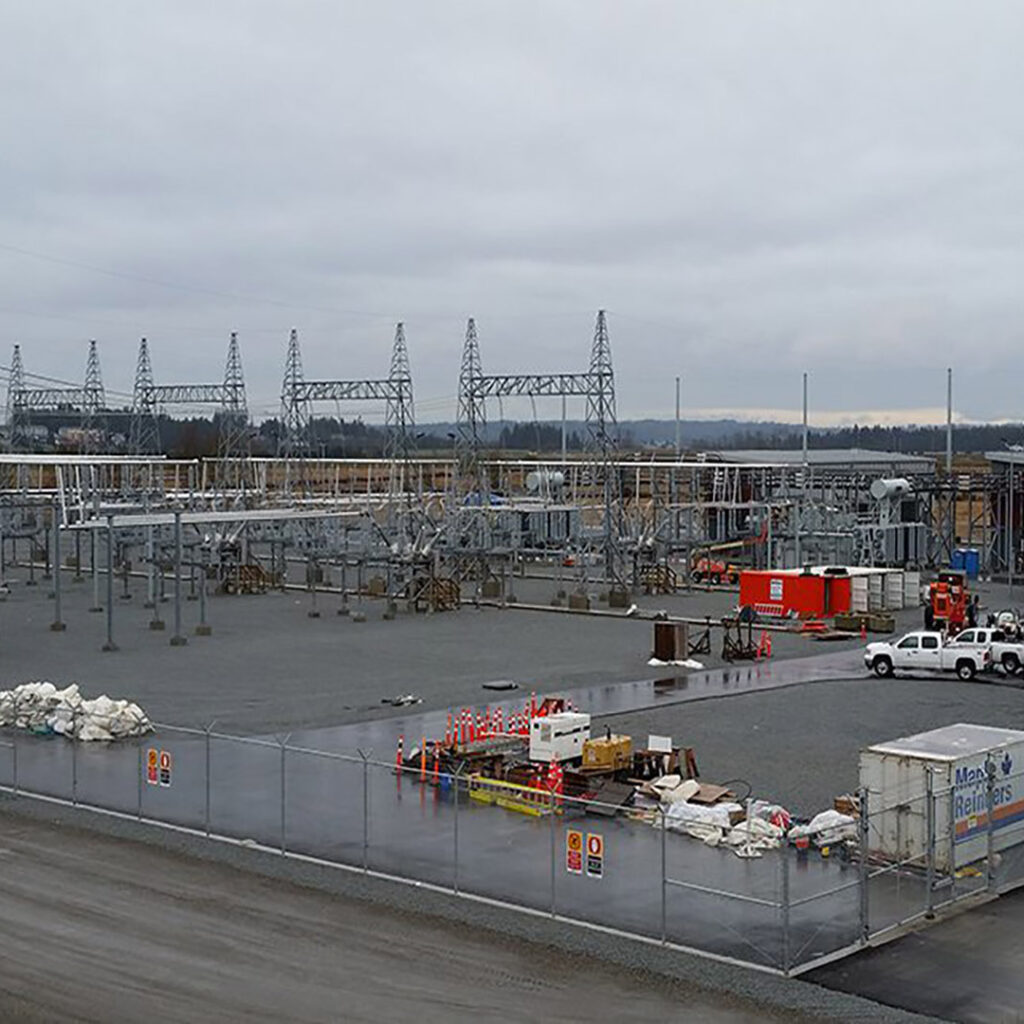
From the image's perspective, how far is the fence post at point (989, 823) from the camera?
18578 millimetres

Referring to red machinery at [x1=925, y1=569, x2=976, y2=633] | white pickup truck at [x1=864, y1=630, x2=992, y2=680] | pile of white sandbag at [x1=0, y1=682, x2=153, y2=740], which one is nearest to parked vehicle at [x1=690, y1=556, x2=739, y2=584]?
red machinery at [x1=925, y1=569, x2=976, y2=633]

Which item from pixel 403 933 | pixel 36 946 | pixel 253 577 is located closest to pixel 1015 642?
pixel 403 933

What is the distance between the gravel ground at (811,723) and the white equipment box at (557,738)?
2343 mm

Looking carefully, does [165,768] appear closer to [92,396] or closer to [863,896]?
[863,896]

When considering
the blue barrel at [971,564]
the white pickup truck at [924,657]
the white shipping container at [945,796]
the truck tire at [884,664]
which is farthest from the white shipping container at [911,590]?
the white shipping container at [945,796]

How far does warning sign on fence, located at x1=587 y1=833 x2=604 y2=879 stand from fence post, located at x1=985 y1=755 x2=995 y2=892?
197 inches

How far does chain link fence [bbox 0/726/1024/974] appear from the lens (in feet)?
56.2

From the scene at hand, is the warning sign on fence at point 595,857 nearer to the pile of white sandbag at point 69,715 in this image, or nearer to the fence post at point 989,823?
the fence post at point 989,823

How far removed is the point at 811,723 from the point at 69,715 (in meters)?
15.3

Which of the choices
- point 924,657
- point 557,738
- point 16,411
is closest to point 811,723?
point 557,738

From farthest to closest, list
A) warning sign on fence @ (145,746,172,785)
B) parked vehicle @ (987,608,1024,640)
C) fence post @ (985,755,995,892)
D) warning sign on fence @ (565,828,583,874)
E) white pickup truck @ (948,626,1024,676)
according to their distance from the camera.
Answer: parked vehicle @ (987,608,1024,640) → white pickup truck @ (948,626,1024,676) → warning sign on fence @ (145,746,172,785) → fence post @ (985,755,995,892) → warning sign on fence @ (565,828,583,874)

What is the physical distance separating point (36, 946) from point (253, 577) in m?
48.1

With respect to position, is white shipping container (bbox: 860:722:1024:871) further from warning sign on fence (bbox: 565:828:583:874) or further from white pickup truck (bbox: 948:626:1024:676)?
white pickup truck (bbox: 948:626:1024:676)

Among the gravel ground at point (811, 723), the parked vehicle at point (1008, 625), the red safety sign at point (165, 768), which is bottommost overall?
the gravel ground at point (811, 723)
